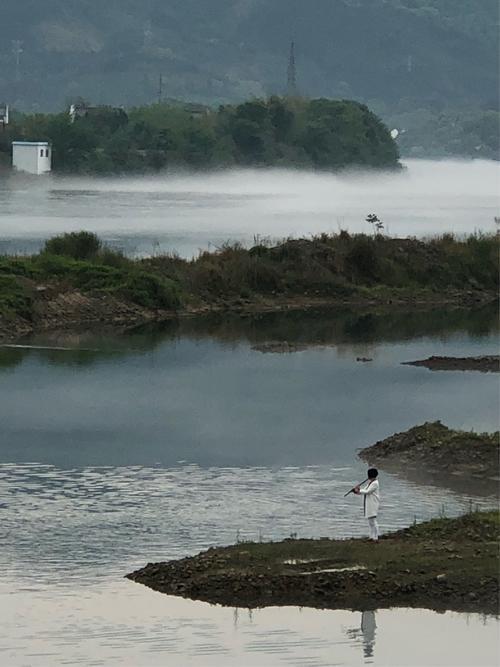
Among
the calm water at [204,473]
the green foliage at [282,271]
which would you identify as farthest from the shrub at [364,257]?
the calm water at [204,473]

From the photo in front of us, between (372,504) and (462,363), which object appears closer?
(372,504)

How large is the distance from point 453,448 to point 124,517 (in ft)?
17.8

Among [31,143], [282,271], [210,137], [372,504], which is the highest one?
[210,137]

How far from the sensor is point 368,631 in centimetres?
1675

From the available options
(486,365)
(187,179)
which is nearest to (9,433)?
(486,365)

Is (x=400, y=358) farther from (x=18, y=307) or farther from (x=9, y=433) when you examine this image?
(x=9, y=433)

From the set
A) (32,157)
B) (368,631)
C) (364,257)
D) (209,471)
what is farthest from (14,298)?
(32,157)

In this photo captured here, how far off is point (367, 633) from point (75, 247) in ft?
102

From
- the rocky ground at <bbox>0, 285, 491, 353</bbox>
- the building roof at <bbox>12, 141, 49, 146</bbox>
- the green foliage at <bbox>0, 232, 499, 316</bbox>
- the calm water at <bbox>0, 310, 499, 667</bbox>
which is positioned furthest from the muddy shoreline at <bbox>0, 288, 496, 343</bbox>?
the building roof at <bbox>12, 141, 49, 146</bbox>

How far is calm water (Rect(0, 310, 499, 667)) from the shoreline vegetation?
182cm

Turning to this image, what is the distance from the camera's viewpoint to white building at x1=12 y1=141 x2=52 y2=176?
424ft

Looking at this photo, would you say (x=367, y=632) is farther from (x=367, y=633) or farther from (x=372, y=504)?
(x=372, y=504)

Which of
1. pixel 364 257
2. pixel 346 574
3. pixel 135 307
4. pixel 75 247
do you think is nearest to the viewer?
pixel 346 574

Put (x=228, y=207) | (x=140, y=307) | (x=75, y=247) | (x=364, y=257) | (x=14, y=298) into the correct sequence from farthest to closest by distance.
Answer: (x=228, y=207) < (x=364, y=257) < (x=75, y=247) < (x=140, y=307) < (x=14, y=298)
